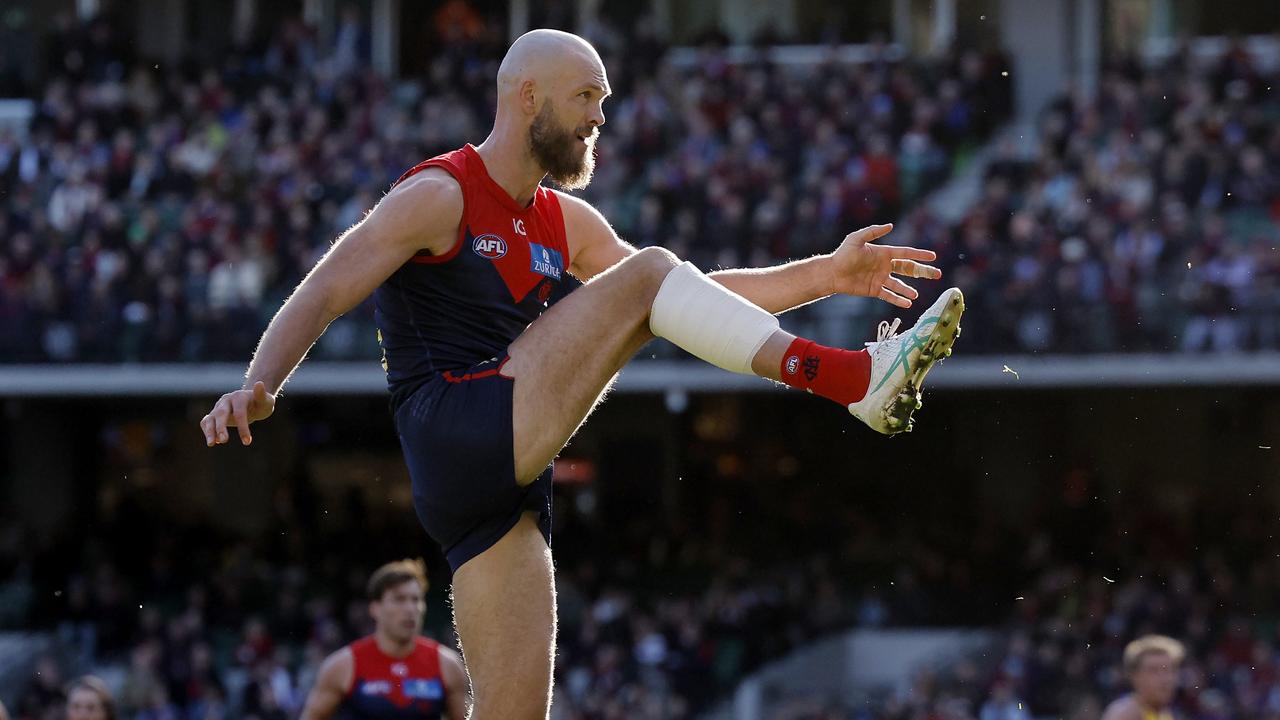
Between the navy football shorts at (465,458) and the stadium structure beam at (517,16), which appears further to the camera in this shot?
the stadium structure beam at (517,16)

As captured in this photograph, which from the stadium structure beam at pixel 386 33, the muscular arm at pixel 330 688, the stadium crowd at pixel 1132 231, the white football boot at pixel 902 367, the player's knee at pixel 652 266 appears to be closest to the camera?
the white football boot at pixel 902 367

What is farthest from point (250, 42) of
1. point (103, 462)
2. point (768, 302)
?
point (768, 302)

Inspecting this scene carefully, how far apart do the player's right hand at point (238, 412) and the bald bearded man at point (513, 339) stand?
1 cm

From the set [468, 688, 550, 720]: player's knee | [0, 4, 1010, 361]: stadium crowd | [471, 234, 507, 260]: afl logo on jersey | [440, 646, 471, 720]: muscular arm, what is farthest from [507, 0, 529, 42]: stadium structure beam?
[468, 688, 550, 720]: player's knee

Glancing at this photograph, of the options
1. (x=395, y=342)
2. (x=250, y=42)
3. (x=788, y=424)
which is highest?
(x=250, y=42)

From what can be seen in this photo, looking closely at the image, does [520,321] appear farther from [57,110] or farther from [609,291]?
[57,110]

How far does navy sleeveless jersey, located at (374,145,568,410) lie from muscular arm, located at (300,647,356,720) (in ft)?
12.3

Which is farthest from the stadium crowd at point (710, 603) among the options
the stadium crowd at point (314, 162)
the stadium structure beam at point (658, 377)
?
the stadium crowd at point (314, 162)

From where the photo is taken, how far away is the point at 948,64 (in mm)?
20203

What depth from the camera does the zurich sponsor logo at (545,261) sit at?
5205 mm

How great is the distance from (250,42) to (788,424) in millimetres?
7852

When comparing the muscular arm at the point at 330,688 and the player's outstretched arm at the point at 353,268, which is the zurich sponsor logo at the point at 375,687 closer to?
the muscular arm at the point at 330,688

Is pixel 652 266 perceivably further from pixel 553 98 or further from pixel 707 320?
pixel 553 98

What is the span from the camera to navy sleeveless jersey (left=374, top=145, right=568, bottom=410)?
199 inches
